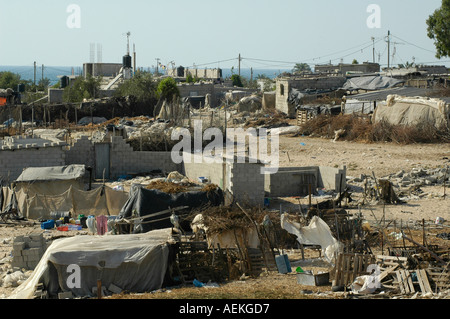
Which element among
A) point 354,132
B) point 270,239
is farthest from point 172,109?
point 270,239

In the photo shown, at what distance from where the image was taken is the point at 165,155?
24.0 m

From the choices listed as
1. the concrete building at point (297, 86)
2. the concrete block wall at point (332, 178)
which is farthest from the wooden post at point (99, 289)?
the concrete building at point (297, 86)

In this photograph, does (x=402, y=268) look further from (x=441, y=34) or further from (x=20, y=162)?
(x=441, y=34)

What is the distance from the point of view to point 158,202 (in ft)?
55.5

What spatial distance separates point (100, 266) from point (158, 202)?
457 cm

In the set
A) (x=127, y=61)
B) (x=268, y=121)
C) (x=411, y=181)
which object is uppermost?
(x=127, y=61)

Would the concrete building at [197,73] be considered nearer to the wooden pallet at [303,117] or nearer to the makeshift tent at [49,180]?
the wooden pallet at [303,117]

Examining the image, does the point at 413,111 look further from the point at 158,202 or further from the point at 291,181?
the point at 158,202

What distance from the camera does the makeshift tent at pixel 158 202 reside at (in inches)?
656

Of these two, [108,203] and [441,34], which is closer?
[108,203]

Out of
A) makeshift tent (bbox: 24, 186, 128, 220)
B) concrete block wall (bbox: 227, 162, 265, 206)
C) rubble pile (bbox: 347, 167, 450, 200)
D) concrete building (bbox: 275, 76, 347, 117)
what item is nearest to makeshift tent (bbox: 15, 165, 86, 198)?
makeshift tent (bbox: 24, 186, 128, 220)

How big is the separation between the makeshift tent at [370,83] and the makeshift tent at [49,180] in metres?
23.0

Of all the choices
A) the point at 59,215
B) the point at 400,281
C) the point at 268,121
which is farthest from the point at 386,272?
the point at 268,121
